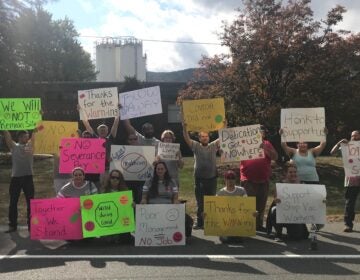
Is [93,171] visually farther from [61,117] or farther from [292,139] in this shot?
[61,117]

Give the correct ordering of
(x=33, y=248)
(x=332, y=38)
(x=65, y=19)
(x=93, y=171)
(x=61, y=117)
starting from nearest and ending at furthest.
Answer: (x=33, y=248)
(x=93, y=171)
(x=332, y=38)
(x=61, y=117)
(x=65, y=19)

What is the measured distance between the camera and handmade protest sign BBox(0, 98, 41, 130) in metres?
8.84

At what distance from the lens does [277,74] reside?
733 inches

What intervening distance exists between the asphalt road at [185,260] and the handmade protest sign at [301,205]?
36 centimetres

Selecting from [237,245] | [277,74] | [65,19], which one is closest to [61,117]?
[277,74]

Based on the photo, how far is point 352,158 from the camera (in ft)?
28.8

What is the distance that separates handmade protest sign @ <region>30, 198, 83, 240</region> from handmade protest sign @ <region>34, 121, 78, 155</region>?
1.52 m

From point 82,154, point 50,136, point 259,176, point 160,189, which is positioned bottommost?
point 160,189

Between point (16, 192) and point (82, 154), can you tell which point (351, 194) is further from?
point (16, 192)

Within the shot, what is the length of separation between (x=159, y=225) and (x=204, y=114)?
96.0 inches

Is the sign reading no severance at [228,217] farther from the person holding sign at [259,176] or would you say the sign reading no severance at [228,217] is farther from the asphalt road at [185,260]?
the person holding sign at [259,176]

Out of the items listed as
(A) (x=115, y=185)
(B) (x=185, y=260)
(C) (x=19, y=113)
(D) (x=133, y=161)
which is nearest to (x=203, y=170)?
(D) (x=133, y=161)

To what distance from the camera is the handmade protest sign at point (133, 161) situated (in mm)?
8734

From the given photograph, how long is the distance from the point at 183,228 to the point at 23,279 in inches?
98.1
